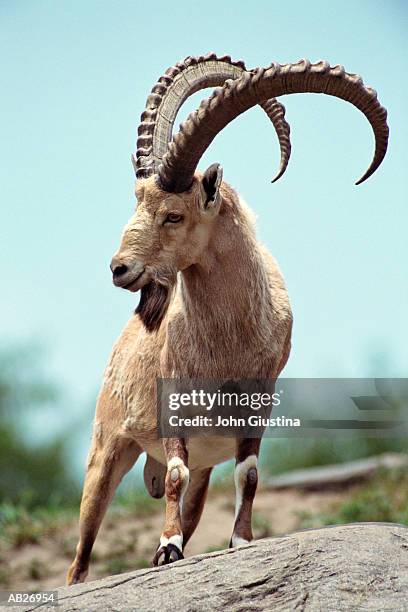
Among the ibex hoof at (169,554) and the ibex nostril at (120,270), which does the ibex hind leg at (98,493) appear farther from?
the ibex nostril at (120,270)

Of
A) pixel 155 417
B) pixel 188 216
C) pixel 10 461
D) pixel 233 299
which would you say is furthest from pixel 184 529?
pixel 10 461

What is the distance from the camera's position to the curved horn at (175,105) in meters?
6.67

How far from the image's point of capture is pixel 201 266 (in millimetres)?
6473

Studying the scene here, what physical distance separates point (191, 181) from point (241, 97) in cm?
58

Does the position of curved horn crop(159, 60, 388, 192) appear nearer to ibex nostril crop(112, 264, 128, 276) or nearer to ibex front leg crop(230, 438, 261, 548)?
ibex nostril crop(112, 264, 128, 276)

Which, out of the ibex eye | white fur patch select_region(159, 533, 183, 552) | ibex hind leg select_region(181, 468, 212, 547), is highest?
the ibex eye

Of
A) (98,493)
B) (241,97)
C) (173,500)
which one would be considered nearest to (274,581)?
(173,500)

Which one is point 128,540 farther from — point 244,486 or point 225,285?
point 225,285

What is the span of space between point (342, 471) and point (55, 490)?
4722 millimetres

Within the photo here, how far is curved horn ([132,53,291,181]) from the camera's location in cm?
667

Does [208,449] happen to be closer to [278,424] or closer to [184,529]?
[278,424]

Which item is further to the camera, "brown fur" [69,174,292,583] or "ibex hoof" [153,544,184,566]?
"brown fur" [69,174,292,583]

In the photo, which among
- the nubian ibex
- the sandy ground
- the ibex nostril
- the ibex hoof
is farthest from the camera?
the sandy ground

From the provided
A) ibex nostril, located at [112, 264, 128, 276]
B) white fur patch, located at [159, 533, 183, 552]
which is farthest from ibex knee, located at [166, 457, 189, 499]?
ibex nostril, located at [112, 264, 128, 276]
